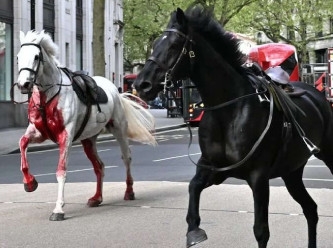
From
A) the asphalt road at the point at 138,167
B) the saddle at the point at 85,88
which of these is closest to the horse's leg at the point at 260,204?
the saddle at the point at 85,88

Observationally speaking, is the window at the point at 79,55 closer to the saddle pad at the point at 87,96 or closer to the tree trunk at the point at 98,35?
the tree trunk at the point at 98,35

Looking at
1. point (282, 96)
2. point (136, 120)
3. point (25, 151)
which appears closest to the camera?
point (282, 96)

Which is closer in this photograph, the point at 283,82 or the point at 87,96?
the point at 283,82

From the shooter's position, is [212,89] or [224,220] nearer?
[212,89]

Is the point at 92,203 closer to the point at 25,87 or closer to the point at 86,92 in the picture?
the point at 86,92

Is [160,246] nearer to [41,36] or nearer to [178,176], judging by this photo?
[41,36]

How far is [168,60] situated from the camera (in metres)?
5.03

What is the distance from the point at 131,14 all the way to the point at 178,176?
1753 inches

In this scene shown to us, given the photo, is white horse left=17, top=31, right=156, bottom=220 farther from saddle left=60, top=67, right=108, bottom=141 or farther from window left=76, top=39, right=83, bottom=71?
window left=76, top=39, right=83, bottom=71

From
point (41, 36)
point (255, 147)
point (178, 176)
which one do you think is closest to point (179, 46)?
point (255, 147)

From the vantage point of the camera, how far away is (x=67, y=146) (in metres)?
8.68

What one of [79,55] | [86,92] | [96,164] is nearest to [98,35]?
[79,55]

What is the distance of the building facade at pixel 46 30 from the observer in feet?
96.8

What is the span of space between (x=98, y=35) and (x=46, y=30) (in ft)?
23.7
